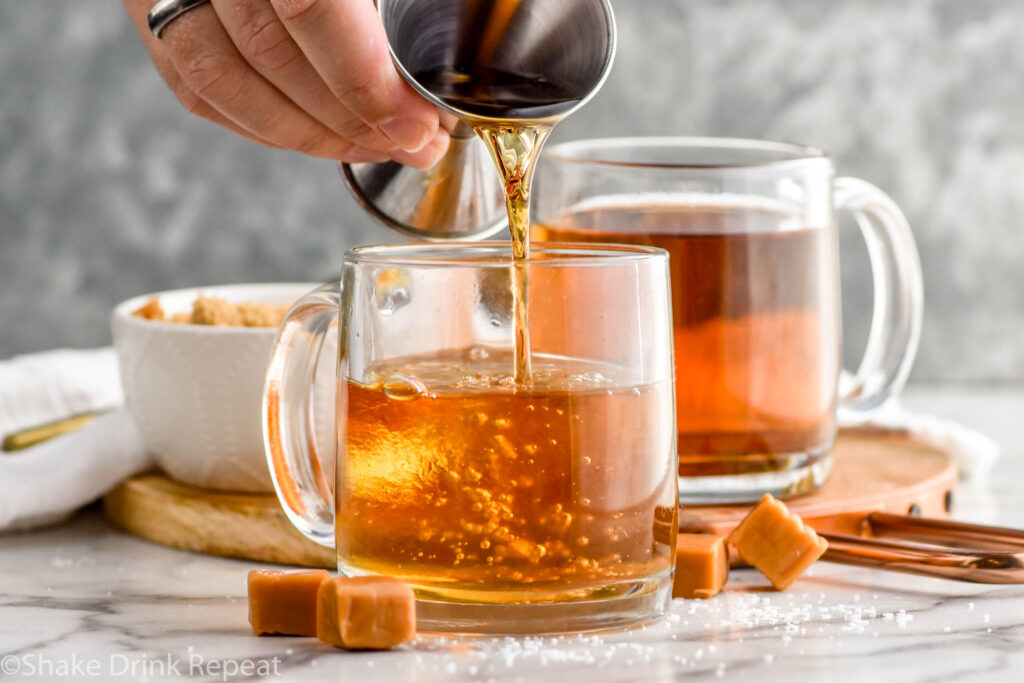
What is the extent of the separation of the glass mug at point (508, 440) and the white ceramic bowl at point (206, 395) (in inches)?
10.3

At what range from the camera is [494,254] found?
3.06 ft

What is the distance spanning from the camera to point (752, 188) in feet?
3.64

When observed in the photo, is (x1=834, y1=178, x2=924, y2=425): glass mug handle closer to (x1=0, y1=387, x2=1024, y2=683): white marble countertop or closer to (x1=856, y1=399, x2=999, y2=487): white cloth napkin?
(x1=856, y1=399, x2=999, y2=487): white cloth napkin

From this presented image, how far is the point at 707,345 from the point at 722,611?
0.25m

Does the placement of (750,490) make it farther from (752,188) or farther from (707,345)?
(752,188)

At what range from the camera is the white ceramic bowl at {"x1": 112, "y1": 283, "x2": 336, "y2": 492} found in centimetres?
115

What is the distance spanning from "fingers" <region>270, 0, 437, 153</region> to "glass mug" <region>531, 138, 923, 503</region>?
0.24 metres

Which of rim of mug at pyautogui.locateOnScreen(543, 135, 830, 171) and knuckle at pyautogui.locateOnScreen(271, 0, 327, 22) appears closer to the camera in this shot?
knuckle at pyautogui.locateOnScreen(271, 0, 327, 22)

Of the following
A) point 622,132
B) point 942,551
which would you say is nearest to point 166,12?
point 942,551

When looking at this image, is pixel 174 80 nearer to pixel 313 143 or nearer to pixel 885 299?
pixel 313 143

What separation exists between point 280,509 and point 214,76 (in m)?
0.37

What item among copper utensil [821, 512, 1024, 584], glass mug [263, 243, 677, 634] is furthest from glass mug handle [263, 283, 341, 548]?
copper utensil [821, 512, 1024, 584]

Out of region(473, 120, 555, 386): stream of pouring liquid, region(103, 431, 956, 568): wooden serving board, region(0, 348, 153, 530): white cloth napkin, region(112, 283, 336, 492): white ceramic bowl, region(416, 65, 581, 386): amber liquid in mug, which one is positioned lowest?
region(103, 431, 956, 568): wooden serving board

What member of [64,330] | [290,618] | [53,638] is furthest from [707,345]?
[64,330]
